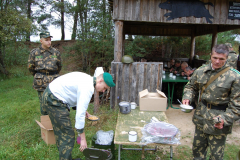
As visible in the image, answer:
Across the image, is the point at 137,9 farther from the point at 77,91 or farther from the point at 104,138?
the point at 104,138

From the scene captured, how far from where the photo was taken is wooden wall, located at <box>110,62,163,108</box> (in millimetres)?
4957

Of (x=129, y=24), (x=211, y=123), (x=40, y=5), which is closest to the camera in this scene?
(x=211, y=123)

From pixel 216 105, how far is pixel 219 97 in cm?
12

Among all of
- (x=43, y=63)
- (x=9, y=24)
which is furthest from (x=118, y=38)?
(x=9, y=24)

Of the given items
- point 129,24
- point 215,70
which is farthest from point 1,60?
point 215,70

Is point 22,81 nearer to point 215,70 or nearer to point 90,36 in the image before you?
point 90,36

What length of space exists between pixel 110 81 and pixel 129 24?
6.94 meters

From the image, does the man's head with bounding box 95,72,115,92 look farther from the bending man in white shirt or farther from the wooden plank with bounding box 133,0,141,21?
the wooden plank with bounding box 133,0,141,21

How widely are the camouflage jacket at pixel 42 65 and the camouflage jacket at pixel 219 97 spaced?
2876mm

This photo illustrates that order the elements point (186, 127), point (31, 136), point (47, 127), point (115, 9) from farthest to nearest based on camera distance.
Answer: point (115, 9), point (186, 127), point (31, 136), point (47, 127)

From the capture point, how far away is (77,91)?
2.16 m

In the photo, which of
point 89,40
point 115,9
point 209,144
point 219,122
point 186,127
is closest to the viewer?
point 219,122

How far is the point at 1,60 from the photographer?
28.0 feet

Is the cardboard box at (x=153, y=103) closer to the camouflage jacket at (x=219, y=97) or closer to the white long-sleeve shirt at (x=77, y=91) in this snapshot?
the camouflage jacket at (x=219, y=97)
